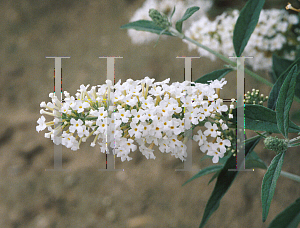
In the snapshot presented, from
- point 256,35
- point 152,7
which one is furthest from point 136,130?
point 152,7

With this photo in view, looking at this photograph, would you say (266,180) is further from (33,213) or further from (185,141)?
(33,213)

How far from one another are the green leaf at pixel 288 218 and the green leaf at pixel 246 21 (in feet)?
0.72

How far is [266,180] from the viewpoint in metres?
0.29

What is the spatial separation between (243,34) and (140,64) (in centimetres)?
99

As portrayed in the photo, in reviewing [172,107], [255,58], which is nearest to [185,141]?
[172,107]

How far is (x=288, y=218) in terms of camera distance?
0.99ft

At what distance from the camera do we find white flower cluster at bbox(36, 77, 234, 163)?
31cm

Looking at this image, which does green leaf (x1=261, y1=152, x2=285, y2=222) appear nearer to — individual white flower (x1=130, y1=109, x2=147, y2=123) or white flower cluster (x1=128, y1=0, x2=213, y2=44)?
individual white flower (x1=130, y1=109, x2=147, y2=123)

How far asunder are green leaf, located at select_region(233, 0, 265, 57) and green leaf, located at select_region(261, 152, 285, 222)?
0.17 metres

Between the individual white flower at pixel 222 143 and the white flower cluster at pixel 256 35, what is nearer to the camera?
the individual white flower at pixel 222 143

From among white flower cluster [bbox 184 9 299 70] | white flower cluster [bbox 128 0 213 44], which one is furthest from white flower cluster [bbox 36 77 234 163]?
white flower cluster [bbox 128 0 213 44]

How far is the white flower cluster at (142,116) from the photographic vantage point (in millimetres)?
305

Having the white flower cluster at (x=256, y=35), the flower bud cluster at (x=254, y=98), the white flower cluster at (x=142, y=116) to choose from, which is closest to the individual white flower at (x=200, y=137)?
the white flower cluster at (x=142, y=116)

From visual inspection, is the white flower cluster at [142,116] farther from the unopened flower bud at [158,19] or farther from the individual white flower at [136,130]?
the unopened flower bud at [158,19]
